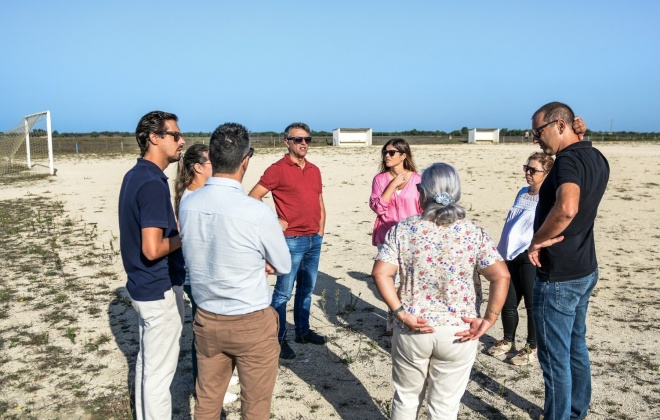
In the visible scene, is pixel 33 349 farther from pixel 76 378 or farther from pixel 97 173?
pixel 97 173

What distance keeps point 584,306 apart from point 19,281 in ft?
24.1

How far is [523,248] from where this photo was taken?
15.9 feet

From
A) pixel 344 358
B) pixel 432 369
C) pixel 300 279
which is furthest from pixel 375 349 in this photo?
pixel 432 369

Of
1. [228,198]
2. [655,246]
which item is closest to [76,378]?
[228,198]

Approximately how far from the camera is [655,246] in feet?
31.2

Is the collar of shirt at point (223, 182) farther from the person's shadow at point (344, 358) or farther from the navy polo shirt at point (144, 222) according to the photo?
the person's shadow at point (344, 358)

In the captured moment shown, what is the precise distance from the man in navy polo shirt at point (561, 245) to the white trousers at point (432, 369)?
823 millimetres

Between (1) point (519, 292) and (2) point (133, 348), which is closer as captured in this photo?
(1) point (519, 292)

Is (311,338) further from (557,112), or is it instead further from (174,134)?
(557,112)

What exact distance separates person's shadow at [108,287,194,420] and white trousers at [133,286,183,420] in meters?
0.82

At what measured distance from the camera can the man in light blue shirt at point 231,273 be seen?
2787 millimetres

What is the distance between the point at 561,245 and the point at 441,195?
1.16 m

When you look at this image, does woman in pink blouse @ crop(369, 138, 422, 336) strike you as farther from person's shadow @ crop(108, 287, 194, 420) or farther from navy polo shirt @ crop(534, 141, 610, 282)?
person's shadow @ crop(108, 287, 194, 420)

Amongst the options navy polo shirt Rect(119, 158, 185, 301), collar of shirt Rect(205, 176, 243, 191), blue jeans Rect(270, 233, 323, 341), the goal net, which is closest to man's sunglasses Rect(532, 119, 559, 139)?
collar of shirt Rect(205, 176, 243, 191)
